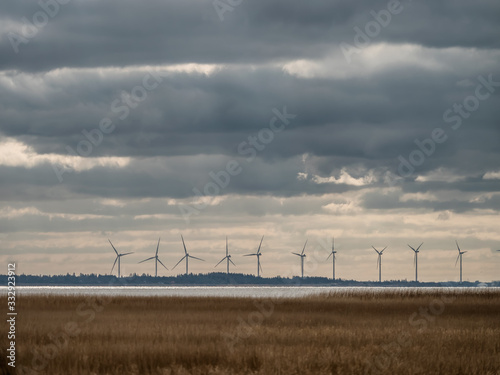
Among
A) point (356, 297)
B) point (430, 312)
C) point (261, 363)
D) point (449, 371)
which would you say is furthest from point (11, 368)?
point (356, 297)

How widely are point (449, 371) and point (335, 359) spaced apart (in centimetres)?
481

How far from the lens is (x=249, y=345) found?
1551 inches

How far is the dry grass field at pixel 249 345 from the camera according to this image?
33.8 metres

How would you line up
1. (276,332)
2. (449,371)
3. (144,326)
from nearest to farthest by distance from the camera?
(449,371)
(276,332)
(144,326)

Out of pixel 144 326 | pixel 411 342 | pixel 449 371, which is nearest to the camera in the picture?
pixel 449 371

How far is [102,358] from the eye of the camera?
3603cm

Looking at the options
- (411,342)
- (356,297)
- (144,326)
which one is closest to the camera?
(411,342)

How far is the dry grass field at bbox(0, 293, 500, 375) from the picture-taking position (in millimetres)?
33844

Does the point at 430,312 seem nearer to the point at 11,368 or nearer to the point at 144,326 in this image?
the point at 144,326

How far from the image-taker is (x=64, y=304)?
74.9 meters

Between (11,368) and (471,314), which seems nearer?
(11,368)

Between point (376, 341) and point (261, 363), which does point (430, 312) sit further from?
point (261, 363)

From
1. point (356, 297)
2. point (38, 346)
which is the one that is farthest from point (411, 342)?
point (356, 297)

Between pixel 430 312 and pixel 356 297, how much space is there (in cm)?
2293
